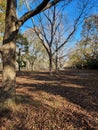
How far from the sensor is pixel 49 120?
4531mm

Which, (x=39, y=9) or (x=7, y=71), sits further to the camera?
(x=7, y=71)

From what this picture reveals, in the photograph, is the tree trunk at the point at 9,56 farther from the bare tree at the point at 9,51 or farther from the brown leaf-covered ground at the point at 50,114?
the brown leaf-covered ground at the point at 50,114

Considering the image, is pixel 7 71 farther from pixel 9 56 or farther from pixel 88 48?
pixel 88 48

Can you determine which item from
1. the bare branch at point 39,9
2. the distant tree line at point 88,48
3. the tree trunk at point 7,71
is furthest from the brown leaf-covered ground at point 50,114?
the distant tree line at point 88,48

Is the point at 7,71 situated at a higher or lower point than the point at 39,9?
lower

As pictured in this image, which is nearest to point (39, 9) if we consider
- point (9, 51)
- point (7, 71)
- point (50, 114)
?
point (9, 51)

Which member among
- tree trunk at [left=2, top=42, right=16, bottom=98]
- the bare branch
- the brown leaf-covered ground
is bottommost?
the brown leaf-covered ground

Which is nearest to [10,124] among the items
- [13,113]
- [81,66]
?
[13,113]

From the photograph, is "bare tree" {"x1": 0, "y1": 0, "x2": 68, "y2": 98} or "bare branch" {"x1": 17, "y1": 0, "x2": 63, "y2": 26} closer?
"bare branch" {"x1": 17, "y1": 0, "x2": 63, "y2": 26}

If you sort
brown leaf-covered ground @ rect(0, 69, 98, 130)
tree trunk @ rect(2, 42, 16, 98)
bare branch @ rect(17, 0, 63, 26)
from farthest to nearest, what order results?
tree trunk @ rect(2, 42, 16, 98), bare branch @ rect(17, 0, 63, 26), brown leaf-covered ground @ rect(0, 69, 98, 130)

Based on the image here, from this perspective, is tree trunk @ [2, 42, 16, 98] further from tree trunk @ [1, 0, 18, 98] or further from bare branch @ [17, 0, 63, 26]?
bare branch @ [17, 0, 63, 26]

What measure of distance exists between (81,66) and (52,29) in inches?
779

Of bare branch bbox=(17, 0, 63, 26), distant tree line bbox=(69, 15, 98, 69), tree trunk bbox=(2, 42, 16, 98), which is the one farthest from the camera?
distant tree line bbox=(69, 15, 98, 69)

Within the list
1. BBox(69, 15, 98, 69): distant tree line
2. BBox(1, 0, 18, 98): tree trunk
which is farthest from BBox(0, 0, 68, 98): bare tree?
BBox(69, 15, 98, 69): distant tree line
